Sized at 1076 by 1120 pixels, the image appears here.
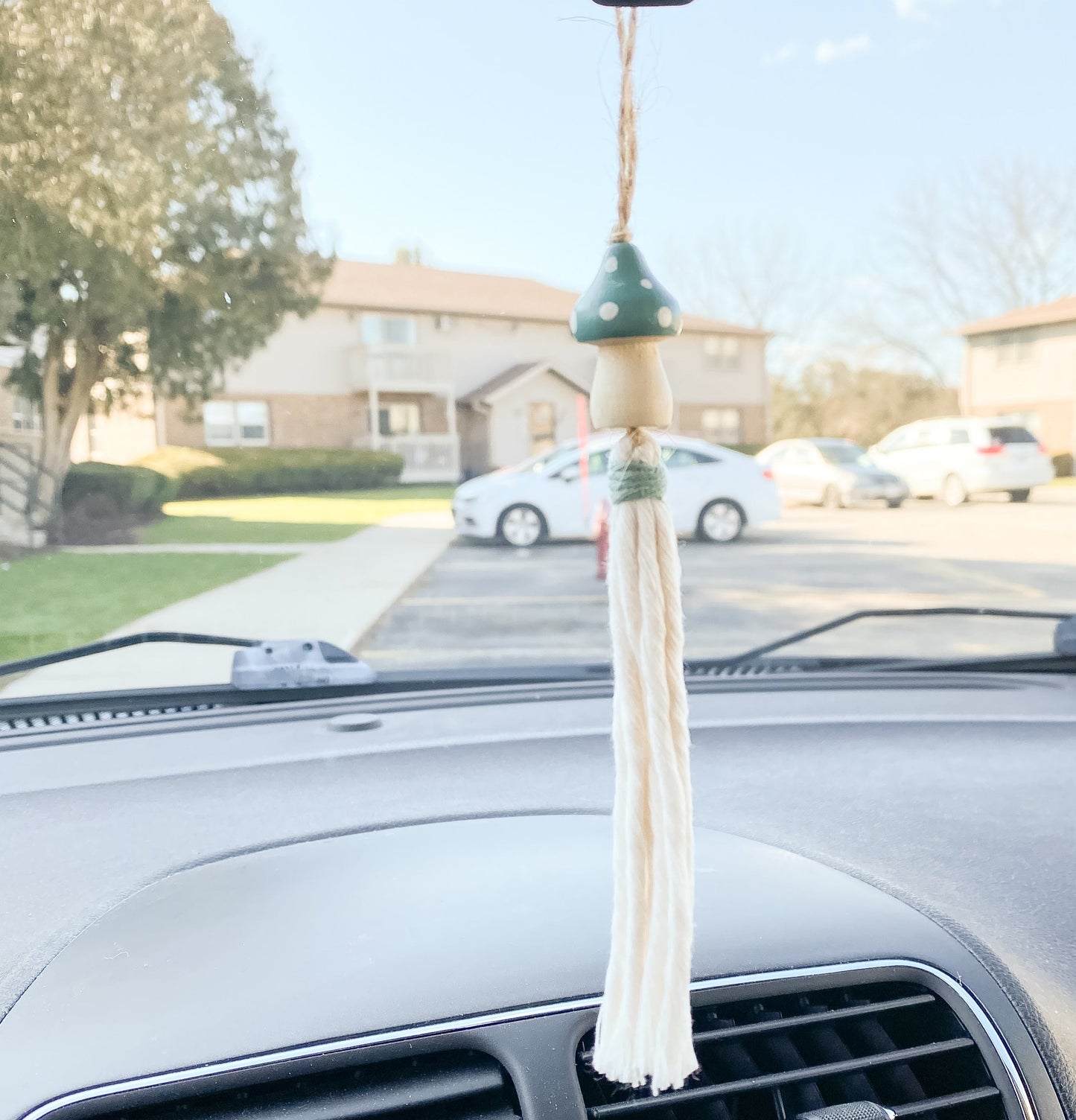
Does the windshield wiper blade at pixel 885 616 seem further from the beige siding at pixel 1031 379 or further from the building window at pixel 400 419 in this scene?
the building window at pixel 400 419

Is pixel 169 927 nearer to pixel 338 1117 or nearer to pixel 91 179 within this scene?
pixel 338 1117

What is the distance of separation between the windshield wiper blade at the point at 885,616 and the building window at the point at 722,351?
662 millimetres

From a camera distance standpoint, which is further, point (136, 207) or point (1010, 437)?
point (1010, 437)

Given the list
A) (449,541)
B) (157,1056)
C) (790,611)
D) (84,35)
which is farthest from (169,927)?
(790,611)

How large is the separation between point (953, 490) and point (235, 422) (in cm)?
188

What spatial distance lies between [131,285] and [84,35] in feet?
1.34

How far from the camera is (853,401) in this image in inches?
109

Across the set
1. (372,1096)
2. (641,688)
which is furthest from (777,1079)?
(641,688)

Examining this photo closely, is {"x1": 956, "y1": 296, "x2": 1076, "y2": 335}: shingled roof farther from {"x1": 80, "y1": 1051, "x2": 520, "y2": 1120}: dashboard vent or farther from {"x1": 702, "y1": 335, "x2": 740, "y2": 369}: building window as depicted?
{"x1": 80, "y1": 1051, "x2": 520, "y2": 1120}: dashboard vent

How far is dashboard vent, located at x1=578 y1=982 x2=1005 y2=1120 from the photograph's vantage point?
1.15 m

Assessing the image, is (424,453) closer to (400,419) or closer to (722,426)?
(400,419)

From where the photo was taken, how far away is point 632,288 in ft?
2.99

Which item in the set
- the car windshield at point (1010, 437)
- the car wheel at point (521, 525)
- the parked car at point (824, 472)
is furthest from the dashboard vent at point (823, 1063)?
the car windshield at point (1010, 437)

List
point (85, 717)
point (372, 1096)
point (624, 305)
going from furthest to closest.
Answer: point (85, 717)
point (372, 1096)
point (624, 305)
